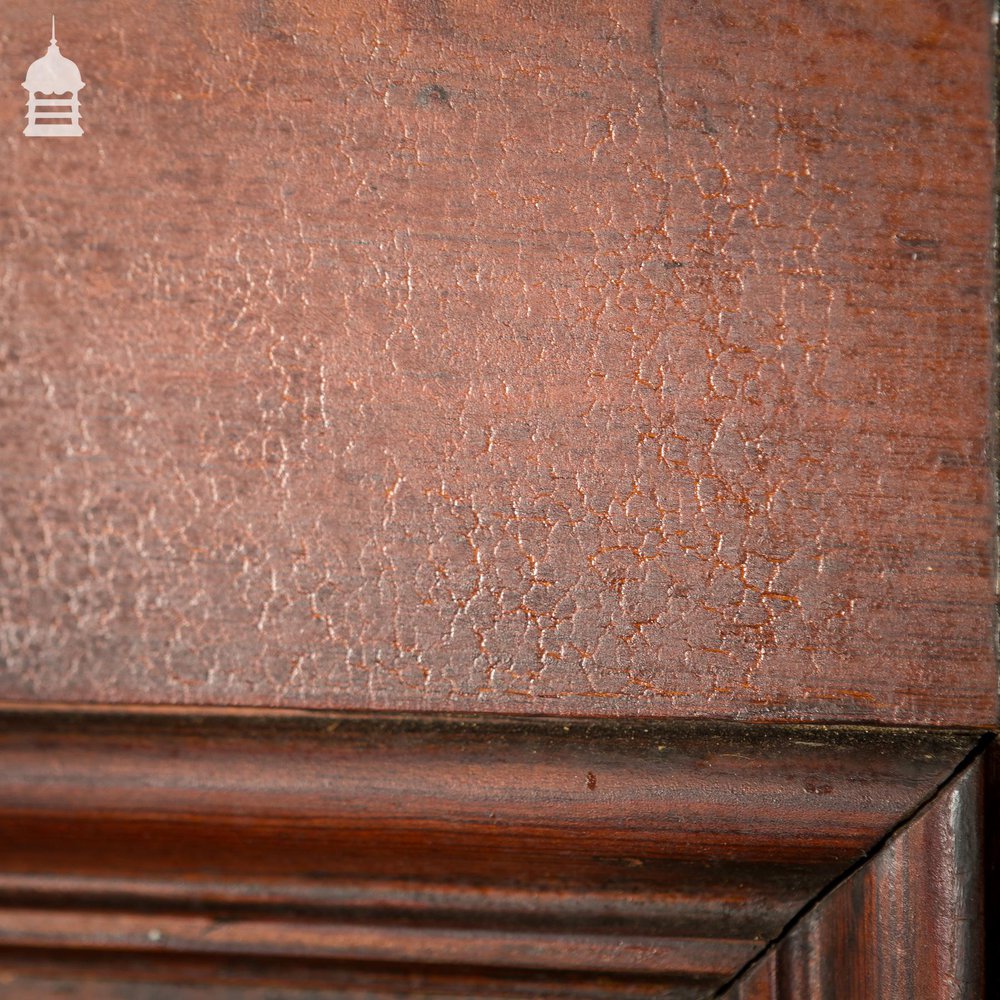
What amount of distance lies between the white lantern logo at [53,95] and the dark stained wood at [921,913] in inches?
15.7

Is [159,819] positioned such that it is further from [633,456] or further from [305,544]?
[633,456]

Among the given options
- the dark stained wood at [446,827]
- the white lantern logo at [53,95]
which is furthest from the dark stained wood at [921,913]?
the white lantern logo at [53,95]

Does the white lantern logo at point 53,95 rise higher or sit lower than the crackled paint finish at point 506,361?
higher

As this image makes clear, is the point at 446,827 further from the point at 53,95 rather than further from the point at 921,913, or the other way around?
the point at 53,95

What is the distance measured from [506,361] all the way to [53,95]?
0.19 meters

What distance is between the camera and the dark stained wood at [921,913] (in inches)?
10.8

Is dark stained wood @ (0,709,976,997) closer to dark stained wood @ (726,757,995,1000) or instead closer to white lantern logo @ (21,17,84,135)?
dark stained wood @ (726,757,995,1000)

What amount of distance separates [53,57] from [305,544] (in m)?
0.20

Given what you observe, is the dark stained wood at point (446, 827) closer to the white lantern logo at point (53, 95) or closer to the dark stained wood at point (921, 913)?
the dark stained wood at point (921, 913)

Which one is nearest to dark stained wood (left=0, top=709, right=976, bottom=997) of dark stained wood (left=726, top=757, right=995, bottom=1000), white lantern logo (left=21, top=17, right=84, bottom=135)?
dark stained wood (left=726, top=757, right=995, bottom=1000)

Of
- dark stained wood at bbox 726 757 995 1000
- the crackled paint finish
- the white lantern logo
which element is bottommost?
dark stained wood at bbox 726 757 995 1000

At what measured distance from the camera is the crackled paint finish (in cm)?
27

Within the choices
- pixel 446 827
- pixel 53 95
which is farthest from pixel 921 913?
pixel 53 95

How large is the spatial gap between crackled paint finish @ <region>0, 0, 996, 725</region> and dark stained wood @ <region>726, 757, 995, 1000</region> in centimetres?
4
